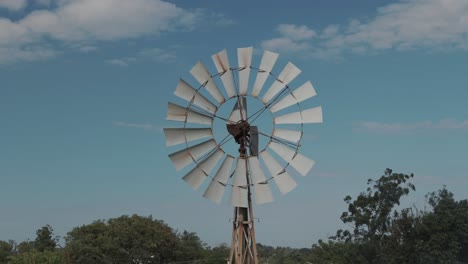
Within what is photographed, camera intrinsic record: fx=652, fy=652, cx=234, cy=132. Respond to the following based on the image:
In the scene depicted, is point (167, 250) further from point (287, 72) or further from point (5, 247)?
point (287, 72)

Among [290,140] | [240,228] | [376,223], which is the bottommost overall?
[240,228]

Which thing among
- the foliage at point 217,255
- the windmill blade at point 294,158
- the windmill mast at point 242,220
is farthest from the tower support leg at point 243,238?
the foliage at point 217,255

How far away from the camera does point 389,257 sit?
1499 inches

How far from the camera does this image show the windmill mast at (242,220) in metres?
13.5

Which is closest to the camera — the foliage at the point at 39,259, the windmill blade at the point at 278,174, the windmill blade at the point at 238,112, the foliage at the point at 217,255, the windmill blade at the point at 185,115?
the windmill blade at the point at 278,174

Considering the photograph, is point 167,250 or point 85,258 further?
point 167,250

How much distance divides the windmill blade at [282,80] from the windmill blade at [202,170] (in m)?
1.53

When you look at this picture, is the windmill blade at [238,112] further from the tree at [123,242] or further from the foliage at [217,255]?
the tree at [123,242]

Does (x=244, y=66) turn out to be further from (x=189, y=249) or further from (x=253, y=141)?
(x=189, y=249)

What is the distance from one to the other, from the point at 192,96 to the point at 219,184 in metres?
1.92

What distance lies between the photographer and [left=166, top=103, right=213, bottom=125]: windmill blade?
1358 centimetres

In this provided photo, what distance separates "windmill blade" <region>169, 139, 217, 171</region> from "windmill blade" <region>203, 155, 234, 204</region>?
0.51 meters

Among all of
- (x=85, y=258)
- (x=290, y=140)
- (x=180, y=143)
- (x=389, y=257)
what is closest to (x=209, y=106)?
(x=180, y=143)

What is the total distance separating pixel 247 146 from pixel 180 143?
1420mm
